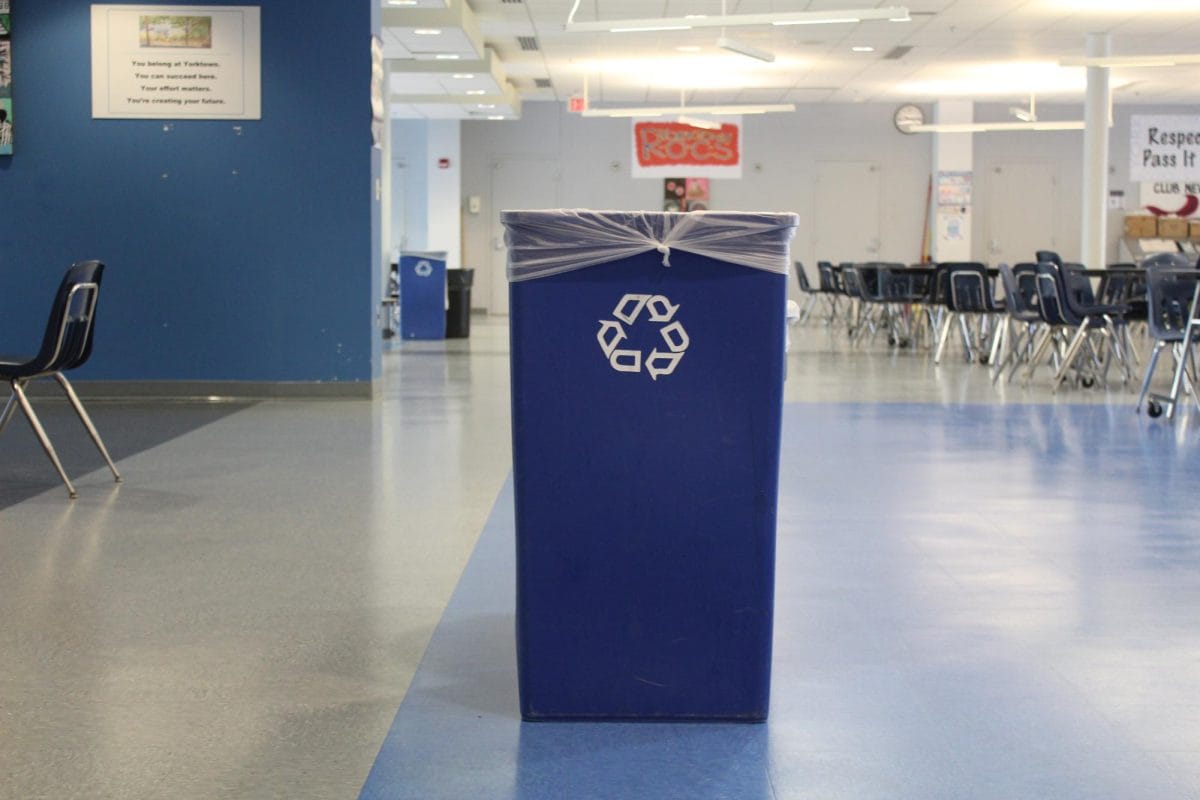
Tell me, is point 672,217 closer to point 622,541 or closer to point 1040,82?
point 622,541

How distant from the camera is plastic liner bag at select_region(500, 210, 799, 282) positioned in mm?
2367

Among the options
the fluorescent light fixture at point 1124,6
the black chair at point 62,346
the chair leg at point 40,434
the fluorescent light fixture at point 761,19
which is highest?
the fluorescent light fixture at point 1124,6

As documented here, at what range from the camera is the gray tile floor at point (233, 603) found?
2.32 metres

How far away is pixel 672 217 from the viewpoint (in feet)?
7.75

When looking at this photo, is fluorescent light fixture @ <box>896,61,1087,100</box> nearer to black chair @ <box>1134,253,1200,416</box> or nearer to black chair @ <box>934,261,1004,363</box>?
black chair @ <box>934,261,1004,363</box>

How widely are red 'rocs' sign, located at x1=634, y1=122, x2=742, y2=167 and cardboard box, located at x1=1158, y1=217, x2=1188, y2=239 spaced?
6.27 m

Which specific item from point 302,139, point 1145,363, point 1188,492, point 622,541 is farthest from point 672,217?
point 1145,363

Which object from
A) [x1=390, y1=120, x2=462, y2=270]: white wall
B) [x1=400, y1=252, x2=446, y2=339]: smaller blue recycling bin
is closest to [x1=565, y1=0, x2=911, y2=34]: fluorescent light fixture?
[x1=400, y1=252, x2=446, y2=339]: smaller blue recycling bin

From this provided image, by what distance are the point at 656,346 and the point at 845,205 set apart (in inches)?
791

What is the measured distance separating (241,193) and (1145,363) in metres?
7.53

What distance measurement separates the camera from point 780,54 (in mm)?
15852

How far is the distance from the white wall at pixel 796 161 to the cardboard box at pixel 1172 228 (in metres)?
1.09

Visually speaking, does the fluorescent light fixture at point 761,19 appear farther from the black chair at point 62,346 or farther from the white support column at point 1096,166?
the black chair at point 62,346

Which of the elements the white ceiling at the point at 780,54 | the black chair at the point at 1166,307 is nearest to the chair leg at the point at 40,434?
the black chair at the point at 1166,307
